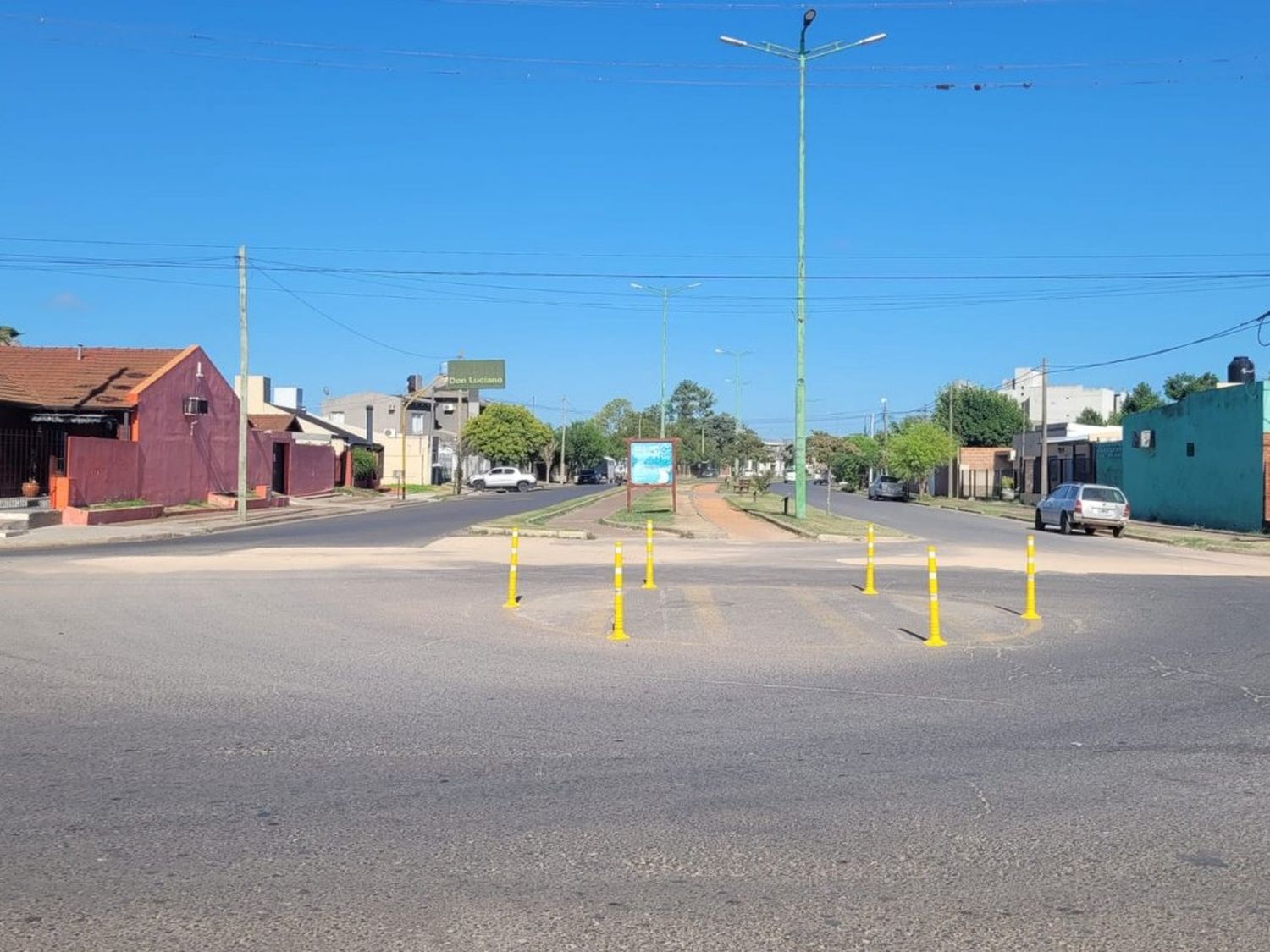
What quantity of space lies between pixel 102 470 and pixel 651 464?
16884mm

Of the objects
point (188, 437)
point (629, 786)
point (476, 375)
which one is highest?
point (476, 375)

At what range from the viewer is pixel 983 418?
10775cm

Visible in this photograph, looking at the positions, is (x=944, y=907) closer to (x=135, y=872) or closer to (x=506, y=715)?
(x=135, y=872)

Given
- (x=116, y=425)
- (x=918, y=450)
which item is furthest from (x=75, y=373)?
(x=918, y=450)

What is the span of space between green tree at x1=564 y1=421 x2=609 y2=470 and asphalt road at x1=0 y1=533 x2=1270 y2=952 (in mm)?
109705

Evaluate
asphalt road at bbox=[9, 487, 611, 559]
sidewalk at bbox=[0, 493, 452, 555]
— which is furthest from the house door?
asphalt road at bbox=[9, 487, 611, 559]

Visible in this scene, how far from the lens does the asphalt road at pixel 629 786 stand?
487 cm

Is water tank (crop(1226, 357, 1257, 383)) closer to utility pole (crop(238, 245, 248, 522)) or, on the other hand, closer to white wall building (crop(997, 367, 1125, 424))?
utility pole (crop(238, 245, 248, 522))

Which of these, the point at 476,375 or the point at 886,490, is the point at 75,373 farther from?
the point at 476,375

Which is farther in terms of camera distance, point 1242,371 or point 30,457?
point 1242,371

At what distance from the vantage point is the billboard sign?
131 ft

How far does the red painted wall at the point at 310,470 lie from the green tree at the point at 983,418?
61.6 meters

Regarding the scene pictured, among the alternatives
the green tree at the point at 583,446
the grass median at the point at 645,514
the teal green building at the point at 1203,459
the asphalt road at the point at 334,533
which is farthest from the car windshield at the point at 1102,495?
the green tree at the point at 583,446

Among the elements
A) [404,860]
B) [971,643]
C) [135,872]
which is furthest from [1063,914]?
[971,643]
